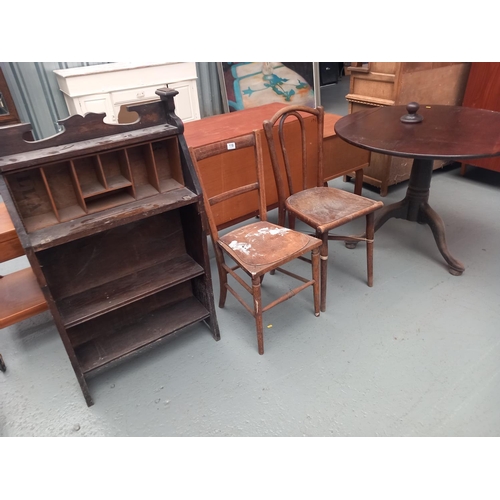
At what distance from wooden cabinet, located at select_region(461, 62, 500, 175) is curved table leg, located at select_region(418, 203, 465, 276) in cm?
110

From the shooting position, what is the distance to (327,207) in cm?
214

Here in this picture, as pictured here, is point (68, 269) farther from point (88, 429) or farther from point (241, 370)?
point (241, 370)

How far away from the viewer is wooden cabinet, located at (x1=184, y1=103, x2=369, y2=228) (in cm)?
236

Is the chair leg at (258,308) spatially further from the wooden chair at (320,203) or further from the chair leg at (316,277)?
the wooden chair at (320,203)

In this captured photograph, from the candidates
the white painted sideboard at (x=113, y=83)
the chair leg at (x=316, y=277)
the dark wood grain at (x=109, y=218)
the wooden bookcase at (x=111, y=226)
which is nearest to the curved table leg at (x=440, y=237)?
the chair leg at (x=316, y=277)

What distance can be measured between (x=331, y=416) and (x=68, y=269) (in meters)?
1.32

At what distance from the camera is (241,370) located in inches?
72.9

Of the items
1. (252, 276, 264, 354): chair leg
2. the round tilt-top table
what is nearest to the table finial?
the round tilt-top table

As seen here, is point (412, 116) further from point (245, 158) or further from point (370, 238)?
point (245, 158)

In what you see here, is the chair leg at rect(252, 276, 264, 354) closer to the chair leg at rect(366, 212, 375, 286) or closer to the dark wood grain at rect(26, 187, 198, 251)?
the dark wood grain at rect(26, 187, 198, 251)

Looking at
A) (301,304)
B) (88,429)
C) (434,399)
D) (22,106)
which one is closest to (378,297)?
(301,304)

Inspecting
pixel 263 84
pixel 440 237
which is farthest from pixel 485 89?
pixel 263 84

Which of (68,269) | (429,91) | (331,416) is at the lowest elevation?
(331,416)

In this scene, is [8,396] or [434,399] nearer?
[434,399]
